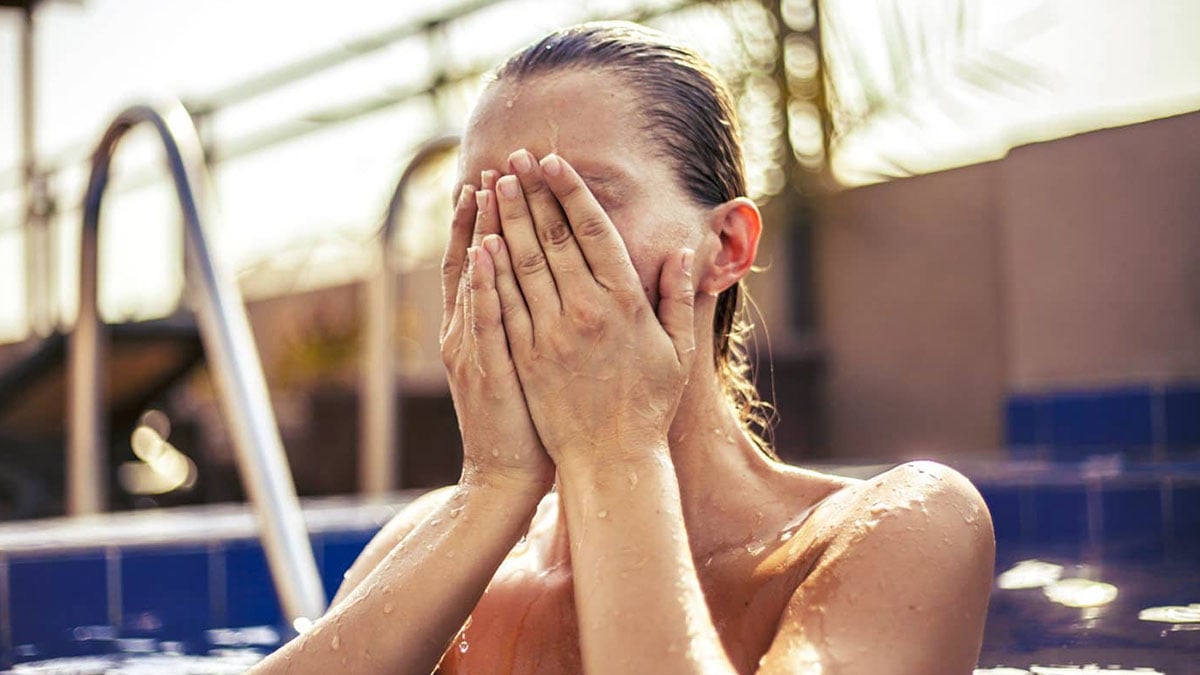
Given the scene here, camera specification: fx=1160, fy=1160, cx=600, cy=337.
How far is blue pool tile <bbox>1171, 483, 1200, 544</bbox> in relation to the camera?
14.6 feet

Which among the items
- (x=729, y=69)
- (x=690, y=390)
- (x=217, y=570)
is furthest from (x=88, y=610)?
(x=729, y=69)

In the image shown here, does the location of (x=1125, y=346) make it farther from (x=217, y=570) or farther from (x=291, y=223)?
(x=291, y=223)

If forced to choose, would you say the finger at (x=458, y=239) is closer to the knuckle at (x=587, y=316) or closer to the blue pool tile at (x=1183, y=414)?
the knuckle at (x=587, y=316)

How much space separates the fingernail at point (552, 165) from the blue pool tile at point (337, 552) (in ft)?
9.24

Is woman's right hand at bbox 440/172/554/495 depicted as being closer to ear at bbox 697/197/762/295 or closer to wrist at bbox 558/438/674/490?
wrist at bbox 558/438/674/490

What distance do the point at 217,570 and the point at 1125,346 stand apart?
4598mm

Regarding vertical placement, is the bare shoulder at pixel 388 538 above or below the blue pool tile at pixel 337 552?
above

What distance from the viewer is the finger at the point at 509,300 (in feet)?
4.60

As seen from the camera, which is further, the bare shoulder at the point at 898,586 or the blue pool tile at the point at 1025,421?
the blue pool tile at the point at 1025,421

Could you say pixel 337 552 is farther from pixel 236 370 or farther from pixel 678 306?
pixel 678 306

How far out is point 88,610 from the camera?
3.52 meters

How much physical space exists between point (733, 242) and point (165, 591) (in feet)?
8.81

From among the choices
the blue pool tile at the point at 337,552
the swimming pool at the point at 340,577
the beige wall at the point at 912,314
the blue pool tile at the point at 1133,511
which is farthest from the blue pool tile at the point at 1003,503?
the blue pool tile at the point at 337,552

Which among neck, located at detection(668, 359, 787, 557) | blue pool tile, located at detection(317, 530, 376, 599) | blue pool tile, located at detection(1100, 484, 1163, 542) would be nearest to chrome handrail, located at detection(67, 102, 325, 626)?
blue pool tile, located at detection(317, 530, 376, 599)
